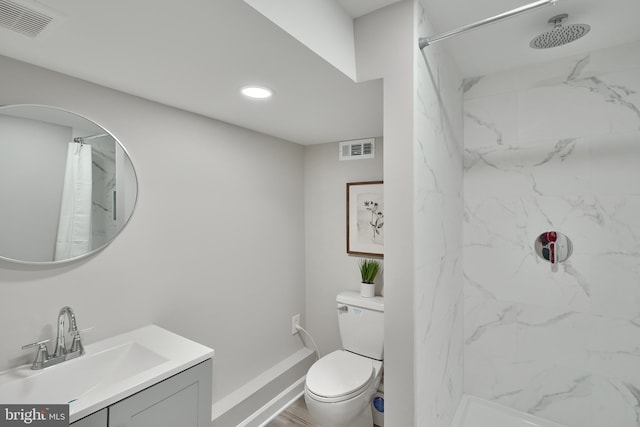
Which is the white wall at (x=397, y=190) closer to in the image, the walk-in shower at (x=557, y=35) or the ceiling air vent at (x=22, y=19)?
the walk-in shower at (x=557, y=35)

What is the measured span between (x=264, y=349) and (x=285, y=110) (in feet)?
5.66

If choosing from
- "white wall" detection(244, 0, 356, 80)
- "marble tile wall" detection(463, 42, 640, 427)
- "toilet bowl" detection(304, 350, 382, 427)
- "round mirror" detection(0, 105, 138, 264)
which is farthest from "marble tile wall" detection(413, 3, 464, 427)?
"round mirror" detection(0, 105, 138, 264)


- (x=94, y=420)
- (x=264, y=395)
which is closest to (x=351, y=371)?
(x=264, y=395)

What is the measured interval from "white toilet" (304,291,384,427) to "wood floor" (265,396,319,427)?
34 cm

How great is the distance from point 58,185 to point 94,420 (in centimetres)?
94

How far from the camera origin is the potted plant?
231 cm

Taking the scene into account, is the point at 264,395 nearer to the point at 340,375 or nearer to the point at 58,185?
the point at 340,375

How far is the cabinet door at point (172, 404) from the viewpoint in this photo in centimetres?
108

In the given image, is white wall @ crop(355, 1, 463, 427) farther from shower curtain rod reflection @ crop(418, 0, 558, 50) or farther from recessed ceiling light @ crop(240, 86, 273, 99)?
recessed ceiling light @ crop(240, 86, 273, 99)

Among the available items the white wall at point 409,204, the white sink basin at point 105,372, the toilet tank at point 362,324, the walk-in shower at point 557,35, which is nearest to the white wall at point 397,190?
the white wall at point 409,204

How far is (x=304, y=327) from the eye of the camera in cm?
274

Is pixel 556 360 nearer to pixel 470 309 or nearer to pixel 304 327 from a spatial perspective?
pixel 470 309

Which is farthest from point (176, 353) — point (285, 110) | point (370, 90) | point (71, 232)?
point (370, 90)

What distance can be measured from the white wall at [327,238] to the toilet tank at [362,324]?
0.79 ft
